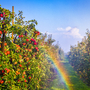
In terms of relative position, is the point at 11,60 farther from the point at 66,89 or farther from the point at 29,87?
the point at 66,89

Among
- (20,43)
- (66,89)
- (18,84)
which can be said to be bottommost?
(66,89)

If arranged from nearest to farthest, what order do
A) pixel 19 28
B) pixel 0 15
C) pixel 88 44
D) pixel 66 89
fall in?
1. pixel 0 15
2. pixel 19 28
3. pixel 66 89
4. pixel 88 44

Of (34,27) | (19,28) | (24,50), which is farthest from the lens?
(34,27)

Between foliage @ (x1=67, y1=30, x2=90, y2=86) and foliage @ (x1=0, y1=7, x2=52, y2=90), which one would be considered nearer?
foliage @ (x1=0, y1=7, x2=52, y2=90)

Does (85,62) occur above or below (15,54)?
below

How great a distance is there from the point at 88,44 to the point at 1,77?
1053 cm

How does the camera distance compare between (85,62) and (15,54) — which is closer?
(15,54)

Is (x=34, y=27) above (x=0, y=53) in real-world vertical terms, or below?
above

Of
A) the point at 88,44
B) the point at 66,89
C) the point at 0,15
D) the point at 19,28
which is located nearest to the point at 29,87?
the point at 19,28

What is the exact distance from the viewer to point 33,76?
5031 millimetres

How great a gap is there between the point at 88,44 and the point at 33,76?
8813 mm

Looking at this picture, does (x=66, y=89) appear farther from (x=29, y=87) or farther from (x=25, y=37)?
(x=25, y=37)

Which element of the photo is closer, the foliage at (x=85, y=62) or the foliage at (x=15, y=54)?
the foliage at (x=15, y=54)

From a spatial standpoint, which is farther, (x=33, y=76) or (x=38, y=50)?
(x=38, y=50)
